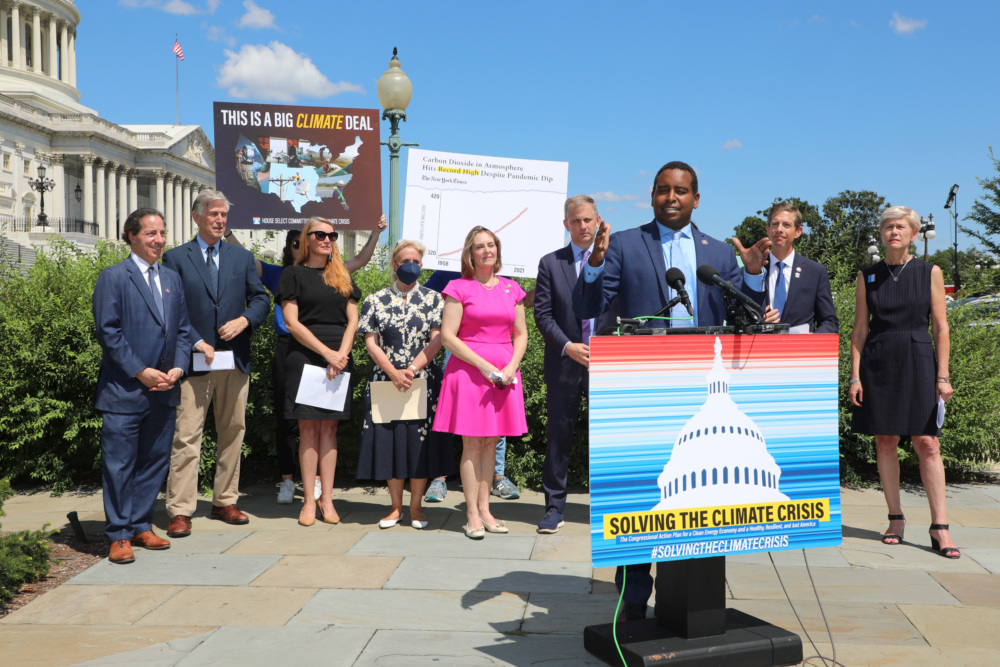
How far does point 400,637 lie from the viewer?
153 inches

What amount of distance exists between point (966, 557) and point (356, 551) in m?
3.83

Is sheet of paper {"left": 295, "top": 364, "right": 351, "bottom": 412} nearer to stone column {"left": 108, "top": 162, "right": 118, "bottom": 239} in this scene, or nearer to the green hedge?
the green hedge

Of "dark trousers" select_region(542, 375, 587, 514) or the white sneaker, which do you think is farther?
the white sneaker

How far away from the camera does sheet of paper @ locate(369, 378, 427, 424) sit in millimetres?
6172

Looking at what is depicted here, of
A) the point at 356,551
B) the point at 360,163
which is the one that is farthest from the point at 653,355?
the point at 360,163

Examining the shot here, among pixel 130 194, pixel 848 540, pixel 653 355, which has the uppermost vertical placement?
pixel 130 194

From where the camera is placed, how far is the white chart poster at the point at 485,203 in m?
7.32

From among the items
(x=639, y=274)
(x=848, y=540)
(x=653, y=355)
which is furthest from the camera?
(x=848, y=540)

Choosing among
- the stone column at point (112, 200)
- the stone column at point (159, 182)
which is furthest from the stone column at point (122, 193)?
the stone column at point (159, 182)

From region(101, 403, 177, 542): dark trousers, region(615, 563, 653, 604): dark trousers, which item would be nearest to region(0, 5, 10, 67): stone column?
region(101, 403, 177, 542): dark trousers

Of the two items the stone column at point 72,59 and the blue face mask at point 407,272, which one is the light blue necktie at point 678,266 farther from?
→ the stone column at point 72,59

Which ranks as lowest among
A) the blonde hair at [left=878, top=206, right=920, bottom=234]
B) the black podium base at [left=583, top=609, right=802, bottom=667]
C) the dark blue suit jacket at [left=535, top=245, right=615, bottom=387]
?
the black podium base at [left=583, top=609, right=802, bottom=667]

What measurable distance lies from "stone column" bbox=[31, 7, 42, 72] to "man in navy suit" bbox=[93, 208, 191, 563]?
94.9 metres

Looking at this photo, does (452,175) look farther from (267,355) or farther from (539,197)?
(267,355)
